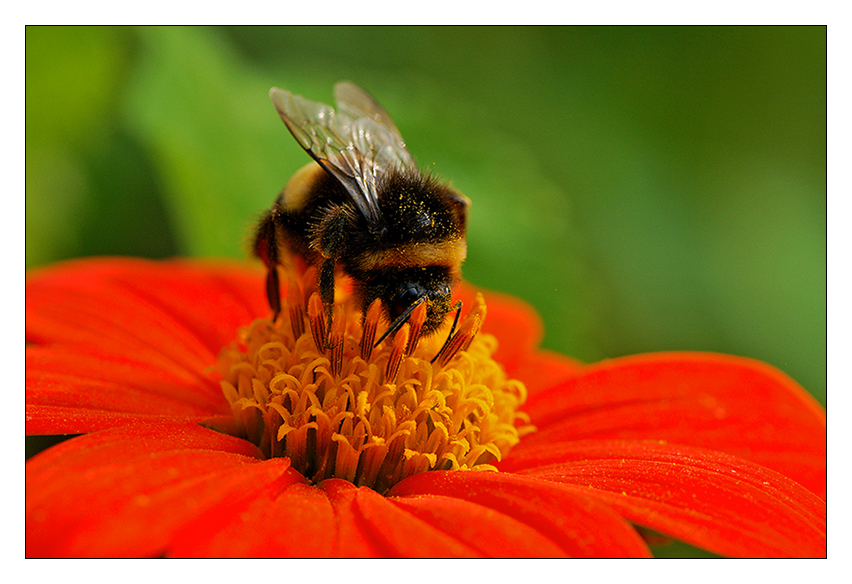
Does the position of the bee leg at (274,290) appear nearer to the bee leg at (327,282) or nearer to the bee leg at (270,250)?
the bee leg at (270,250)

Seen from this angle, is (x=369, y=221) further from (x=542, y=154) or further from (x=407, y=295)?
(x=542, y=154)

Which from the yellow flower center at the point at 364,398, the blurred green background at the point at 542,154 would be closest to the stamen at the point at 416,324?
the yellow flower center at the point at 364,398

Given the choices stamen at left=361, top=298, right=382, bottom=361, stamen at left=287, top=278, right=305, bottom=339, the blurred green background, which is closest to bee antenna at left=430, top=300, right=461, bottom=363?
stamen at left=361, top=298, right=382, bottom=361

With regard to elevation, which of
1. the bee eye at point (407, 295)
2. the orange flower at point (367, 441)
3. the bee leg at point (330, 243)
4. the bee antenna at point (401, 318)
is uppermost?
the bee leg at point (330, 243)

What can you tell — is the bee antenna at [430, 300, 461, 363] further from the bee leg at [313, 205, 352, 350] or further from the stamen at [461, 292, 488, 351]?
the bee leg at [313, 205, 352, 350]

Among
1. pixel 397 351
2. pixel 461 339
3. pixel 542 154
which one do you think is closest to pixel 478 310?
pixel 461 339

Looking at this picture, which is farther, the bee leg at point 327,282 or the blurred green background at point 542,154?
the blurred green background at point 542,154
